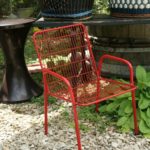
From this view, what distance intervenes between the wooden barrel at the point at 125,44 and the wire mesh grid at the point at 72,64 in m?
0.82

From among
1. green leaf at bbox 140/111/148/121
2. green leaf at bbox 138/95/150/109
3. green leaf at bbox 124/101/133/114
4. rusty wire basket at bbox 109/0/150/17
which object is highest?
rusty wire basket at bbox 109/0/150/17

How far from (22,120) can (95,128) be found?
0.80 m

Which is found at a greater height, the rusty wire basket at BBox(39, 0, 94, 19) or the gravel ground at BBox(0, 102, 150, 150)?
the rusty wire basket at BBox(39, 0, 94, 19)

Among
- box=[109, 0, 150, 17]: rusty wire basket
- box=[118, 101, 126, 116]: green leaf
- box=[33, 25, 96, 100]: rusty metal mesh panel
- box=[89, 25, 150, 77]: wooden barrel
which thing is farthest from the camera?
box=[89, 25, 150, 77]: wooden barrel

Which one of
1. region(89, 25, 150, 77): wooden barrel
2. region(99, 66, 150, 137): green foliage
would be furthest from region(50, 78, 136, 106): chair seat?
region(89, 25, 150, 77): wooden barrel

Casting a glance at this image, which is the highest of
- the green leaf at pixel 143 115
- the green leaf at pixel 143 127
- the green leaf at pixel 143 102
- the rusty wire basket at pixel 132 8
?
the rusty wire basket at pixel 132 8

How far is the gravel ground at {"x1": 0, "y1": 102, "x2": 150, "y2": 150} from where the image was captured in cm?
317

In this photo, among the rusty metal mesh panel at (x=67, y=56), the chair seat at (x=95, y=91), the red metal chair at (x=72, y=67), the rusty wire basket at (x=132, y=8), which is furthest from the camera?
the rusty wire basket at (x=132, y=8)

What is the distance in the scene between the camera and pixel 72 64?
11.6 ft

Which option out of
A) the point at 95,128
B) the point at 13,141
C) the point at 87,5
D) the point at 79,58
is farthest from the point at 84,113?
the point at 87,5

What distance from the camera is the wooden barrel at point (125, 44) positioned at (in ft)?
14.2

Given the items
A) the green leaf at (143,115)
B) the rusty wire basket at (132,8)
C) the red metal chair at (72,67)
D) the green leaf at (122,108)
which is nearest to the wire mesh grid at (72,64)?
the red metal chair at (72,67)

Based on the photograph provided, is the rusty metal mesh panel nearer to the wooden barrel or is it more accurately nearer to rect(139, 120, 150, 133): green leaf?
rect(139, 120, 150, 133): green leaf

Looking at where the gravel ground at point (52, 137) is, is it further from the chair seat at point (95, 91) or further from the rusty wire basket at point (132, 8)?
the rusty wire basket at point (132, 8)
